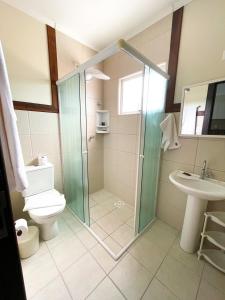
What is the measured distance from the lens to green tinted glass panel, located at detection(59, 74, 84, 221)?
5.36 feet

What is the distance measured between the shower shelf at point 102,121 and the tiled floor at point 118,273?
164cm

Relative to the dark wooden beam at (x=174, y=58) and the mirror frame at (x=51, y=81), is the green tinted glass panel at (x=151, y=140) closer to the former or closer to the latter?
the dark wooden beam at (x=174, y=58)

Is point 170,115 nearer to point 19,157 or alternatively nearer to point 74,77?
point 74,77

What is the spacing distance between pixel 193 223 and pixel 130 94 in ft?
6.23

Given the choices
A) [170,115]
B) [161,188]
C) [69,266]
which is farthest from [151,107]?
[69,266]

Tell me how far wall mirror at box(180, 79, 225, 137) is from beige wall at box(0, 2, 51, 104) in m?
1.74

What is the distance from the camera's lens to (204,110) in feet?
4.63

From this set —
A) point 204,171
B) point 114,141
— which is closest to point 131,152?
point 114,141

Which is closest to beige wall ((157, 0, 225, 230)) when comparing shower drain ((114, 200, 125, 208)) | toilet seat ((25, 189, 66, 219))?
shower drain ((114, 200, 125, 208))

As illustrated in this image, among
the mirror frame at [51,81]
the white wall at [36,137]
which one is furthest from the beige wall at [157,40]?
the white wall at [36,137]

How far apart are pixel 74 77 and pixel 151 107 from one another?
0.93 meters

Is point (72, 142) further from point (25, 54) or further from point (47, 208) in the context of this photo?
point (25, 54)

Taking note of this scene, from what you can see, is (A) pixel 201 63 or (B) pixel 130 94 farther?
(B) pixel 130 94

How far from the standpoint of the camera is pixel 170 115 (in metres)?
1.60
